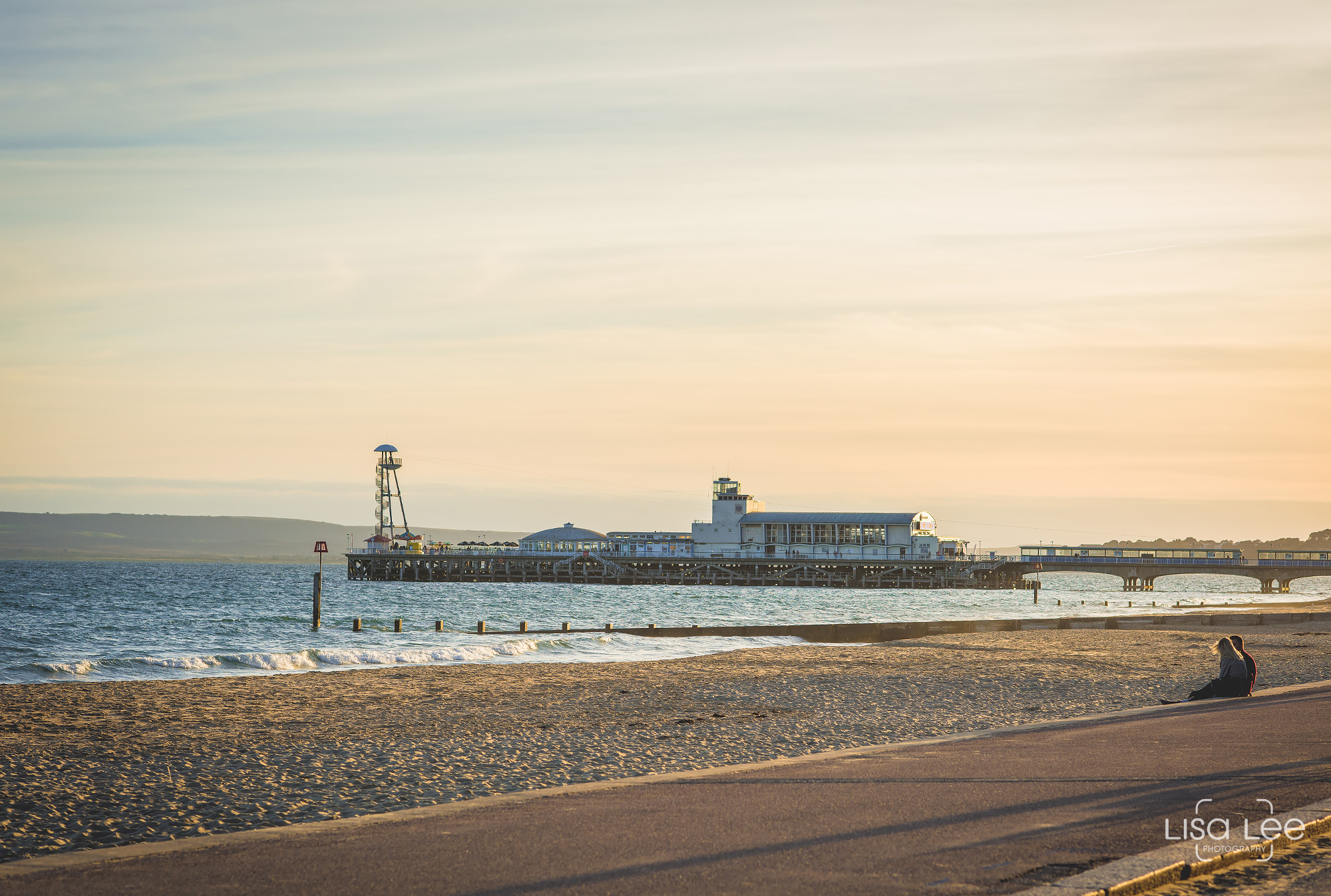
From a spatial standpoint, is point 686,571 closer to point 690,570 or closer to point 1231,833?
point 690,570

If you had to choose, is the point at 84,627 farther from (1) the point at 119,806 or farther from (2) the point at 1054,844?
(2) the point at 1054,844

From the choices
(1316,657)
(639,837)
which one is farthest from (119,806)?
(1316,657)

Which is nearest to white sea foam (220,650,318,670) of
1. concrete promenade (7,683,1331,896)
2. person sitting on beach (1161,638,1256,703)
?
concrete promenade (7,683,1331,896)

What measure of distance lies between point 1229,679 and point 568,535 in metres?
108

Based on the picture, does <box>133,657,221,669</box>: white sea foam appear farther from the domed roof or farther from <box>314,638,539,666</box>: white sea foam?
the domed roof

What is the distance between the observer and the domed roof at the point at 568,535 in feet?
398

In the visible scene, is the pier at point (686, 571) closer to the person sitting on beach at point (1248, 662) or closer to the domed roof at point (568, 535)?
the domed roof at point (568, 535)

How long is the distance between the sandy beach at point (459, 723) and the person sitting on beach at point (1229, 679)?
208cm

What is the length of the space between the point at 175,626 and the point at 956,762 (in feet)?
138

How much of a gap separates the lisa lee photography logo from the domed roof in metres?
113

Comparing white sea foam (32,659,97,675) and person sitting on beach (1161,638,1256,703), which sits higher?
person sitting on beach (1161,638,1256,703)

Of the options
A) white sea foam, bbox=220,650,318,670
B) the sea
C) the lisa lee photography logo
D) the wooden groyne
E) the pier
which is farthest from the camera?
the pier

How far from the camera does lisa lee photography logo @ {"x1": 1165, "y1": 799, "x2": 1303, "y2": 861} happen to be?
7.24 meters

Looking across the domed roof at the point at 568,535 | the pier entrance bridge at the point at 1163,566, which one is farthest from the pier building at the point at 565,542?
the pier entrance bridge at the point at 1163,566
